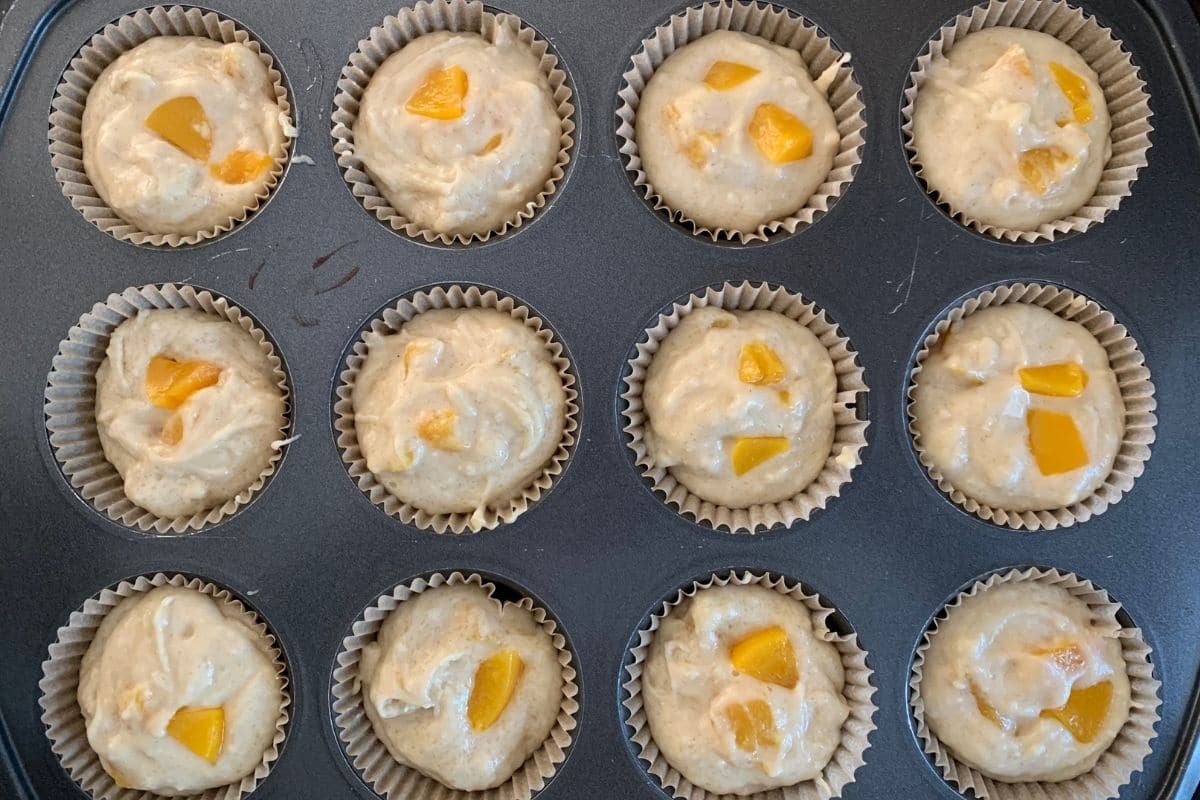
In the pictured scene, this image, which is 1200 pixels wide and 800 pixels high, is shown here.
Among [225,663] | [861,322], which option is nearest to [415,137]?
[861,322]

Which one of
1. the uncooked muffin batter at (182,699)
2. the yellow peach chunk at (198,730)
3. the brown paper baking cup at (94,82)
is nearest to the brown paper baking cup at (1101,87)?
the brown paper baking cup at (94,82)

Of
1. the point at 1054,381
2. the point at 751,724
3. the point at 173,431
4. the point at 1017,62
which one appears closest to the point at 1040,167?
the point at 1017,62

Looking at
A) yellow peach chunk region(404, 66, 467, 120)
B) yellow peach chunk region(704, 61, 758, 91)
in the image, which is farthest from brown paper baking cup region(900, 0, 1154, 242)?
yellow peach chunk region(404, 66, 467, 120)

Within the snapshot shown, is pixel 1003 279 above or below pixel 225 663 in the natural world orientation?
above

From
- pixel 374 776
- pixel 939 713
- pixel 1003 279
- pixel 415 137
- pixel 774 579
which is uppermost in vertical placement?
pixel 415 137

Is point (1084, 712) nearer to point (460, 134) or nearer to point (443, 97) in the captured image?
point (460, 134)

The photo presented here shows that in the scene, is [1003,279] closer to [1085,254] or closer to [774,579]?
[1085,254]
